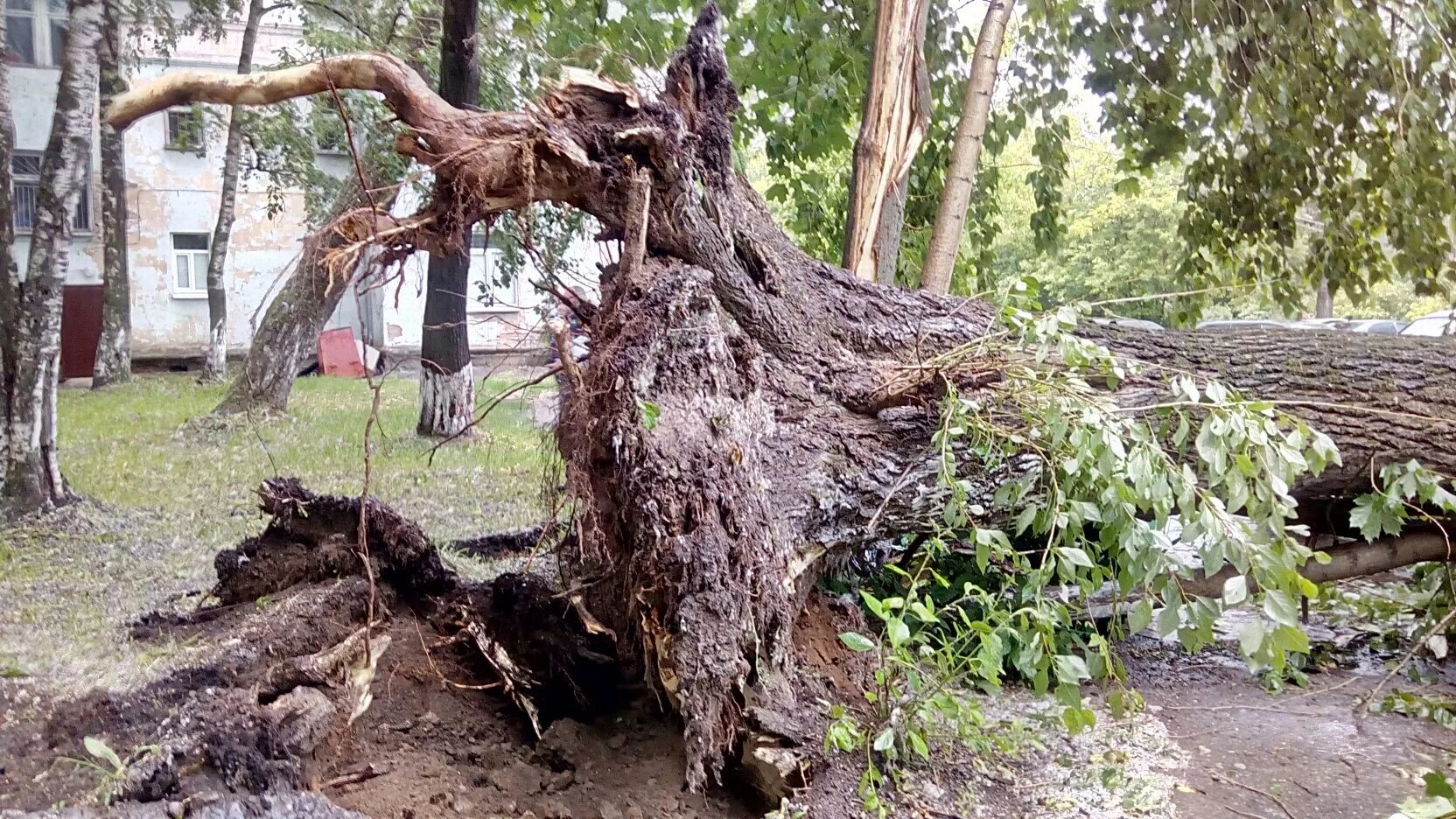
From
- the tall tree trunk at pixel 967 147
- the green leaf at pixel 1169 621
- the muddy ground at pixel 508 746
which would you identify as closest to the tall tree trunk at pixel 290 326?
the muddy ground at pixel 508 746

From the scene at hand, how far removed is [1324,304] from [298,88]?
582 cm

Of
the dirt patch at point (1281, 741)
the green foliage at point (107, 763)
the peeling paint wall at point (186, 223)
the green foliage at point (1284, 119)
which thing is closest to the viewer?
the green foliage at point (107, 763)

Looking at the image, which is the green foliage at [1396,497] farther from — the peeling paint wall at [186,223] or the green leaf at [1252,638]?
the peeling paint wall at [186,223]

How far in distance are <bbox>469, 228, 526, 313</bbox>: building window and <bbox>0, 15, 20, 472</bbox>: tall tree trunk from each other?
1.56 metres

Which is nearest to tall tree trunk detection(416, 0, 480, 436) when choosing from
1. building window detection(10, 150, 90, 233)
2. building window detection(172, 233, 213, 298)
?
building window detection(172, 233, 213, 298)

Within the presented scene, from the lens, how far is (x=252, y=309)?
3.32 metres

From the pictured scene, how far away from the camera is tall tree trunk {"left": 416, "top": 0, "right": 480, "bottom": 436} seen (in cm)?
362

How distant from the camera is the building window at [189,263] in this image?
11.1 feet

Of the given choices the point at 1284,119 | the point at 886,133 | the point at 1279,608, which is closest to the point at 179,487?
the point at 886,133

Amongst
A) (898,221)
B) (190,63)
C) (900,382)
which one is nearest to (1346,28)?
(898,221)

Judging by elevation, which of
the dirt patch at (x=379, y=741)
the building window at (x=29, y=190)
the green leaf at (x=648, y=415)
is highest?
the building window at (x=29, y=190)

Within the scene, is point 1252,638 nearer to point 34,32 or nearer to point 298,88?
point 298,88

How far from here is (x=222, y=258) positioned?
339 centimetres

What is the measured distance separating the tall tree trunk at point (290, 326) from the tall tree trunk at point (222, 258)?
11 centimetres
